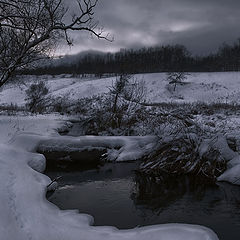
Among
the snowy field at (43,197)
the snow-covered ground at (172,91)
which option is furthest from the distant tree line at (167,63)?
the snowy field at (43,197)

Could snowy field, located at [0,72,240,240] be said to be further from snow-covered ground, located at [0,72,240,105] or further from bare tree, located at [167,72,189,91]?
bare tree, located at [167,72,189,91]

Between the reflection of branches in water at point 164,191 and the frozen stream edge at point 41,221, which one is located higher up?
the frozen stream edge at point 41,221

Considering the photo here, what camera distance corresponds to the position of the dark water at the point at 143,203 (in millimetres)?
5773

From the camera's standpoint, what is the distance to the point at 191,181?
8719mm

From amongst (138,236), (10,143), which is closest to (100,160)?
(10,143)

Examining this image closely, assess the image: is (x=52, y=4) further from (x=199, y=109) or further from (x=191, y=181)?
(x=199, y=109)

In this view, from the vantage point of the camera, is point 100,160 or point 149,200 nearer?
point 149,200

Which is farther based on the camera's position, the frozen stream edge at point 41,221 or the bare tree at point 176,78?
A: the bare tree at point 176,78

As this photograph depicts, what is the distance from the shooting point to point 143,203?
6.82 metres

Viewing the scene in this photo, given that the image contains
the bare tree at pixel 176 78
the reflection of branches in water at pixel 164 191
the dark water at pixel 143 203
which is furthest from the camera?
the bare tree at pixel 176 78

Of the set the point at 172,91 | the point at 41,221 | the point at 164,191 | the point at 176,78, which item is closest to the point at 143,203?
the point at 164,191

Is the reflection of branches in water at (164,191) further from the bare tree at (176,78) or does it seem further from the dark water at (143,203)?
the bare tree at (176,78)

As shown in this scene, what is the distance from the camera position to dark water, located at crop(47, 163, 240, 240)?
5.77m

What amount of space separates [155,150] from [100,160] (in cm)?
188
